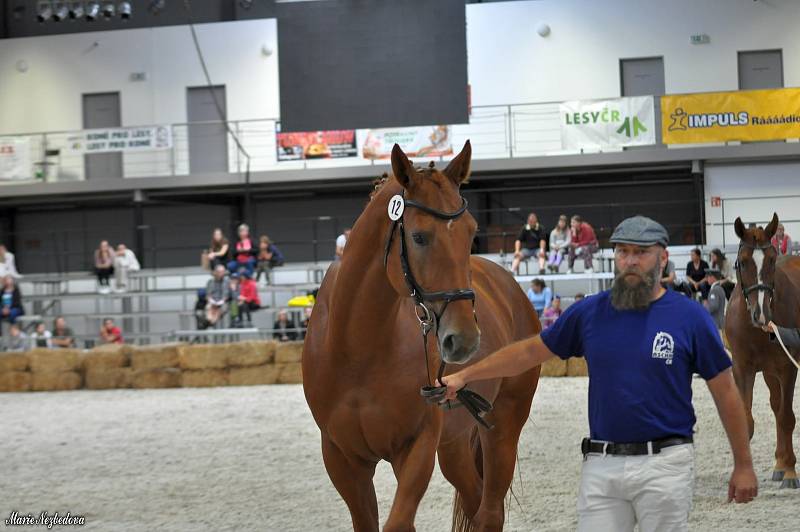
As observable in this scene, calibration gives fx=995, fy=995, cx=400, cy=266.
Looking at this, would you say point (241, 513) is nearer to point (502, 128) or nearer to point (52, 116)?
point (502, 128)

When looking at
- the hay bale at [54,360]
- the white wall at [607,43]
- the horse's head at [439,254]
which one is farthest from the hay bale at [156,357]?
the horse's head at [439,254]

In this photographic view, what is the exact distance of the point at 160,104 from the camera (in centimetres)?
2594

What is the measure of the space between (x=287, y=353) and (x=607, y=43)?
13.0 metres

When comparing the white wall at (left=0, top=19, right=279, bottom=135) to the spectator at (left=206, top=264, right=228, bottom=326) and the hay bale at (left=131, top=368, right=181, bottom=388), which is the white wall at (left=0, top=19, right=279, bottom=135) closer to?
the spectator at (left=206, top=264, right=228, bottom=326)

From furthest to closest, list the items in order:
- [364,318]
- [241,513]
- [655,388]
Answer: [241,513] → [364,318] → [655,388]

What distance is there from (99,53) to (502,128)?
439 inches

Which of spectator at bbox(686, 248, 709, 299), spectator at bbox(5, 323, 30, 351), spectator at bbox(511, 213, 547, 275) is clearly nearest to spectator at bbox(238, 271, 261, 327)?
spectator at bbox(5, 323, 30, 351)

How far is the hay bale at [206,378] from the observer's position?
15.3 m

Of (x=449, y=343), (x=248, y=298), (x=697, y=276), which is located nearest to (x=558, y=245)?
(x=697, y=276)

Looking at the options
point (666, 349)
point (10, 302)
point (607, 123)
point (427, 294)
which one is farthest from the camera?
point (607, 123)

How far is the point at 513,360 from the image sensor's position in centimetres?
344

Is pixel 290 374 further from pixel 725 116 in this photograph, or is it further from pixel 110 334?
pixel 725 116

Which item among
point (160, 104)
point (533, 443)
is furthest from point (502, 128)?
point (533, 443)

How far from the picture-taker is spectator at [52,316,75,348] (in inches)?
706
